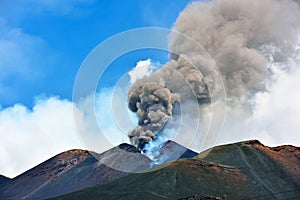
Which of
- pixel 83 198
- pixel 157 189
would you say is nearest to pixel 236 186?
pixel 157 189

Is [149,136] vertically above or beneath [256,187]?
above

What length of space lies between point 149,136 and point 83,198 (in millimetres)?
37261

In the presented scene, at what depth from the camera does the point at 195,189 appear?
185 meters

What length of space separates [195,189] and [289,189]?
42.6 m

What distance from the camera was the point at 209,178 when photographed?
198625mm

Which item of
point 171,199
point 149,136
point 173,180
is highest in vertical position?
point 149,136

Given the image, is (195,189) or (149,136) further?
(149,136)

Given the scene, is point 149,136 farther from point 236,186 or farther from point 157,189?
point 236,186

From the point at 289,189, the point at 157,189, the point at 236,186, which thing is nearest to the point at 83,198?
the point at 157,189

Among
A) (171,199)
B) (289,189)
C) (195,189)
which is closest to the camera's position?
(171,199)

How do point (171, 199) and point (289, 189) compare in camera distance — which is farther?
→ point (289, 189)

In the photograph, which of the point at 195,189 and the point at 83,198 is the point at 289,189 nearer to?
the point at 195,189

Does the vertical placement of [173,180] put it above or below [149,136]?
below

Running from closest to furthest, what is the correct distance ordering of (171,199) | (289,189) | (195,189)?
(171,199) < (195,189) < (289,189)
